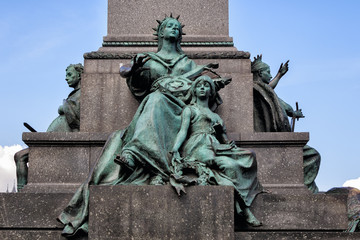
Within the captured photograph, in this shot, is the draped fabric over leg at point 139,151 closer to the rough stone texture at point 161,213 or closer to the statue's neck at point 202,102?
the statue's neck at point 202,102

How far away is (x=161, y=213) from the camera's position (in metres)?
9.18

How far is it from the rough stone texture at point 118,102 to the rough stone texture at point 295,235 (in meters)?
2.79

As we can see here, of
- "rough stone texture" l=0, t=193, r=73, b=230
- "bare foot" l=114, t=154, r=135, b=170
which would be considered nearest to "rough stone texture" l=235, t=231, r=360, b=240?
"bare foot" l=114, t=154, r=135, b=170

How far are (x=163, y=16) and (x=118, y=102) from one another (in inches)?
77.1

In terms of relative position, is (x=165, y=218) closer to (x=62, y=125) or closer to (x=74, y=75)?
(x=62, y=125)

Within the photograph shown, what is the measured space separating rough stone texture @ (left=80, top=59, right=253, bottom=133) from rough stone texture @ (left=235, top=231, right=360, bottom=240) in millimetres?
2790

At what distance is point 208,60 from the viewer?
12570mm

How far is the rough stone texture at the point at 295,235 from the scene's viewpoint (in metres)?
9.36

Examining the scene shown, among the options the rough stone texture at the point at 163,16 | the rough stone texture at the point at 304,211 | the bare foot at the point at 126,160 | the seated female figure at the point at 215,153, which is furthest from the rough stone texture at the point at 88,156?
the rough stone texture at the point at 163,16

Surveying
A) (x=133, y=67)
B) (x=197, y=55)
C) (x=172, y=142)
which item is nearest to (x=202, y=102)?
(x=172, y=142)

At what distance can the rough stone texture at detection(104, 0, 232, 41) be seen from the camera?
13047mm

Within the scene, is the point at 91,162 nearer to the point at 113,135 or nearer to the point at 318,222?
the point at 113,135

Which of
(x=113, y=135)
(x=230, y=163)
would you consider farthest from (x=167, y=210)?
(x=113, y=135)

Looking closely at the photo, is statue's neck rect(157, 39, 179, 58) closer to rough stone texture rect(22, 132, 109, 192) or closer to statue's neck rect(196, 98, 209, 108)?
statue's neck rect(196, 98, 209, 108)
